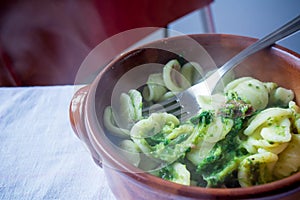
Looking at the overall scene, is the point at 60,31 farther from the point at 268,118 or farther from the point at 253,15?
the point at 253,15

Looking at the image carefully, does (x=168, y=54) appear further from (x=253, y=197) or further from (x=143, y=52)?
(x=253, y=197)

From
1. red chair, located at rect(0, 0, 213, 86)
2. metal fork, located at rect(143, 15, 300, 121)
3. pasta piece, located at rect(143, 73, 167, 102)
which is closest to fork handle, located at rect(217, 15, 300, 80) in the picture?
metal fork, located at rect(143, 15, 300, 121)

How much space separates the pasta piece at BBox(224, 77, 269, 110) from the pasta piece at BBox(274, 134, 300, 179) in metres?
0.12

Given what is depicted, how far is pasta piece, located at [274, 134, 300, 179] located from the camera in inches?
21.1

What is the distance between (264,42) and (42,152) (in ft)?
1.66

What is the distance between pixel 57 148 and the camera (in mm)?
780

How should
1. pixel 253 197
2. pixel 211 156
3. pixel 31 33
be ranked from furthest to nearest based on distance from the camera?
1. pixel 31 33
2. pixel 211 156
3. pixel 253 197

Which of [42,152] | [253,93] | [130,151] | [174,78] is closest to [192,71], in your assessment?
[174,78]

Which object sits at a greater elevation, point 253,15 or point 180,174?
point 180,174

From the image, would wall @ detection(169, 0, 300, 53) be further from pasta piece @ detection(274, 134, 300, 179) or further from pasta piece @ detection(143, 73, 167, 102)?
pasta piece @ detection(274, 134, 300, 179)

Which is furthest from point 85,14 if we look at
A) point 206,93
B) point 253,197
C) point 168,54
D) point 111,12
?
point 253,197

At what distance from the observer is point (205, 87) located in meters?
0.73

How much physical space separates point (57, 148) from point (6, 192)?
141 mm

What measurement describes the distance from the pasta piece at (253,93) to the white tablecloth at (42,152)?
308mm
